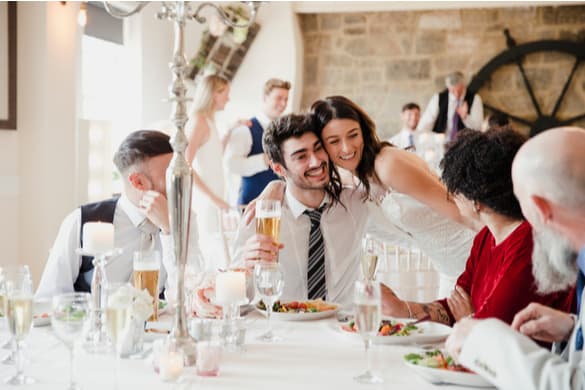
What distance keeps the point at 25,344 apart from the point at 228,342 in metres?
0.49

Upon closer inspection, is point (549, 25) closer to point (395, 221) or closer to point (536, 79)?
point (536, 79)

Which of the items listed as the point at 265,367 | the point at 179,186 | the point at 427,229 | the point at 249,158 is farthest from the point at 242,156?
the point at 265,367

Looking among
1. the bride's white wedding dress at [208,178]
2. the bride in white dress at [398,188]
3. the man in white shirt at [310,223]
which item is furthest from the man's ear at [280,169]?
the bride's white wedding dress at [208,178]

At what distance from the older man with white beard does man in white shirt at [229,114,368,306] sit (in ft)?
3.80

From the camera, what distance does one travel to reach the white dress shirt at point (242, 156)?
5492mm

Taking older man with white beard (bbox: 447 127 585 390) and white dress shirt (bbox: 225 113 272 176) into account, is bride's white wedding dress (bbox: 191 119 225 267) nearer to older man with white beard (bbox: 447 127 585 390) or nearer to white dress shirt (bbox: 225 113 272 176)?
white dress shirt (bbox: 225 113 272 176)

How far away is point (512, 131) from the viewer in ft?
6.89

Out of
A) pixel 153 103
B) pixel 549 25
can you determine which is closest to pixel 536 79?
pixel 549 25

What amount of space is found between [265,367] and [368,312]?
A: 0.28m

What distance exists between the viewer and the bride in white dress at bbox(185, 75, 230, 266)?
498 centimetres

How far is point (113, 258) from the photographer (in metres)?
2.71

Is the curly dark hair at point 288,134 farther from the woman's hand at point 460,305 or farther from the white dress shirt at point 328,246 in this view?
the woman's hand at point 460,305

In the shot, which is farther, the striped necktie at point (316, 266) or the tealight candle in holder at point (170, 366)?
the striped necktie at point (316, 266)

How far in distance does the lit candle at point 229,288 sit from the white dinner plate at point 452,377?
494mm
